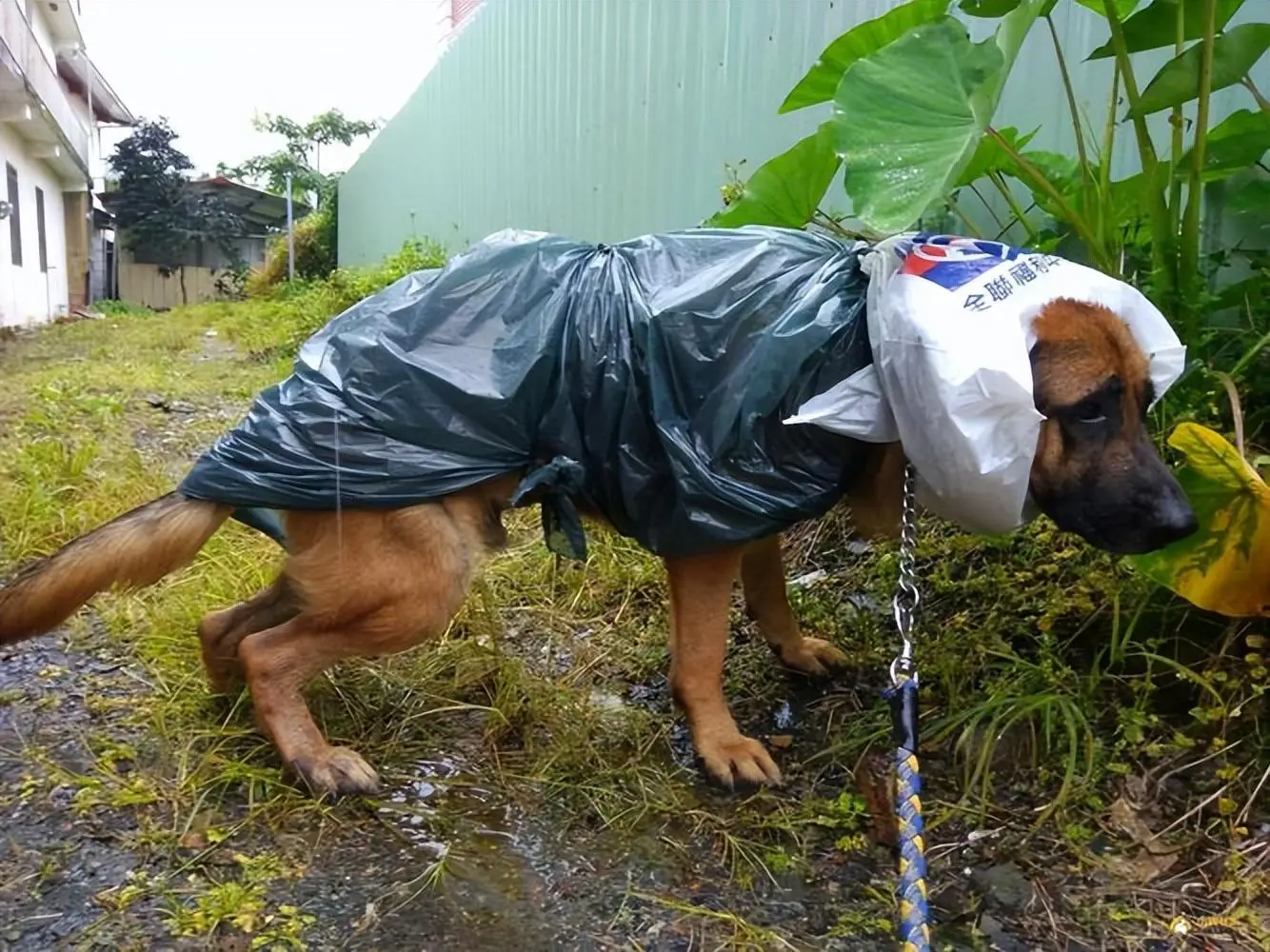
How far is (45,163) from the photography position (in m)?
19.9

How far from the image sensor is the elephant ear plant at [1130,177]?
2.15 m

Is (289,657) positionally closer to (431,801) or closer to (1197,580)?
(431,801)

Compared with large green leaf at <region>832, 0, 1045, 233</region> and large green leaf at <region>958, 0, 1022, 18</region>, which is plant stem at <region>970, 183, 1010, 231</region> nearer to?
large green leaf at <region>958, 0, 1022, 18</region>

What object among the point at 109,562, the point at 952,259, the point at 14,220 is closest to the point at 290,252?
the point at 14,220

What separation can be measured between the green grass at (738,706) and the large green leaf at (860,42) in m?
1.36

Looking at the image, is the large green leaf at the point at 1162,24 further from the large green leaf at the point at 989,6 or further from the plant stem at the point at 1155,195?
the large green leaf at the point at 989,6

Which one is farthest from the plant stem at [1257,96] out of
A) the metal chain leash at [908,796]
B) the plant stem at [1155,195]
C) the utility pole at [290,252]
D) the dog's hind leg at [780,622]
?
the utility pole at [290,252]

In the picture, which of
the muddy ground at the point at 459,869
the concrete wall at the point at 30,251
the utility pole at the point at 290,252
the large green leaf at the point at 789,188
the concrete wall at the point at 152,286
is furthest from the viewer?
the concrete wall at the point at 152,286

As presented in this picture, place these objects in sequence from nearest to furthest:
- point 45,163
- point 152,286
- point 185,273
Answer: point 45,163 < point 152,286 < point 185,273

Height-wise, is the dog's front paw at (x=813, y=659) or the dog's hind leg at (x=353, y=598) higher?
the dog's hind leg at (x=353, y=598)

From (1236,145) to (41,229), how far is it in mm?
20336

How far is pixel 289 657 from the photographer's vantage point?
252 centimetres

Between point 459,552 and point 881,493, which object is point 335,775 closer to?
point 459,552

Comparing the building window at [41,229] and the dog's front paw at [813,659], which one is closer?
the dog's front paw at [813,659]
